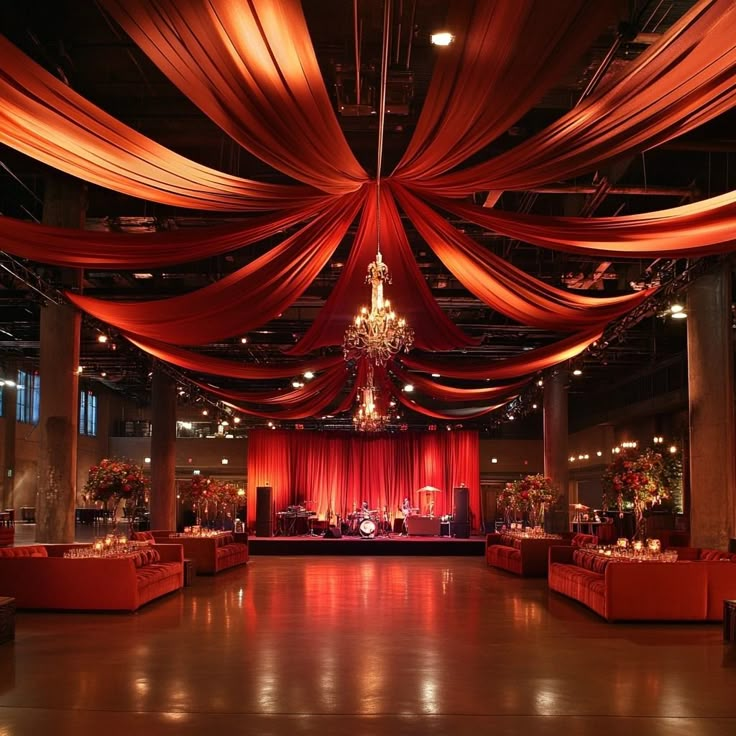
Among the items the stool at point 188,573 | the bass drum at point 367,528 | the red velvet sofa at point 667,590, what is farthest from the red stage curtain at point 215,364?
the bass drum at point 367,528

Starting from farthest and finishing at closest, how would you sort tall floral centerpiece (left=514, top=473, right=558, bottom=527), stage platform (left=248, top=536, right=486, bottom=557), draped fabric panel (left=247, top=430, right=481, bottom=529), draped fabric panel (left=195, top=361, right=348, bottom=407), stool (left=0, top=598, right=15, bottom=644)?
1. draped fabric panel (left=247, top=430, right=481, bottom=529)
2. stage platform (left=248, top=536, right=486, bottom=557)
3. tall floral centerpiece (left=514, top=473, right=558, bottom=527)
4. draped fabric panel (left=195, top=361, right=348, bottom=407)
5. stool (left=0, top=598, right=15, bottom=644)

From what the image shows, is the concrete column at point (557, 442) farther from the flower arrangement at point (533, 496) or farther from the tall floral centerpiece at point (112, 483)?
the tall floral centerpiece at point (112, 483)

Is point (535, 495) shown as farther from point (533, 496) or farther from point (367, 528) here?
point (367, 528)

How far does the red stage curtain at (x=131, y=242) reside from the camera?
7703mm

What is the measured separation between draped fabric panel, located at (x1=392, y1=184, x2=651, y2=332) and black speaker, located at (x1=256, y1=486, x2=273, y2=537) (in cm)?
1510

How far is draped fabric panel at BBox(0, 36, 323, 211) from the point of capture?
5625 mm

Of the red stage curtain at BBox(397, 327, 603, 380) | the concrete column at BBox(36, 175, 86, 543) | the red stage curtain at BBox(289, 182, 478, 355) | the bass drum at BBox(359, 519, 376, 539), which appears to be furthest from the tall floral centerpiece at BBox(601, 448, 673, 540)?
the bass drum at BBox(359, 519, 376, 539)

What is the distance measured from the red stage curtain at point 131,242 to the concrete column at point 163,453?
14.0 metres

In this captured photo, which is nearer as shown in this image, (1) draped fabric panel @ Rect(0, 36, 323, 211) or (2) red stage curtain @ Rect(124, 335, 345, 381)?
(1) draped fabric panel @ Rect(0, 36, 323, 211)

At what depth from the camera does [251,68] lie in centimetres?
553

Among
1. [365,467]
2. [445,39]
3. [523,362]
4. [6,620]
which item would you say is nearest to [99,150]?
[445,39]

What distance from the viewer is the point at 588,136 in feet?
21.1

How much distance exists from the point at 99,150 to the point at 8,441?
2225 cm

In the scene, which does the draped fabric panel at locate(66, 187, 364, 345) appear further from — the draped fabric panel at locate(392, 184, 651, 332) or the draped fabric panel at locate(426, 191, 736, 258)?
the draped fabric panel at locate(426, 191, 736, 258)
